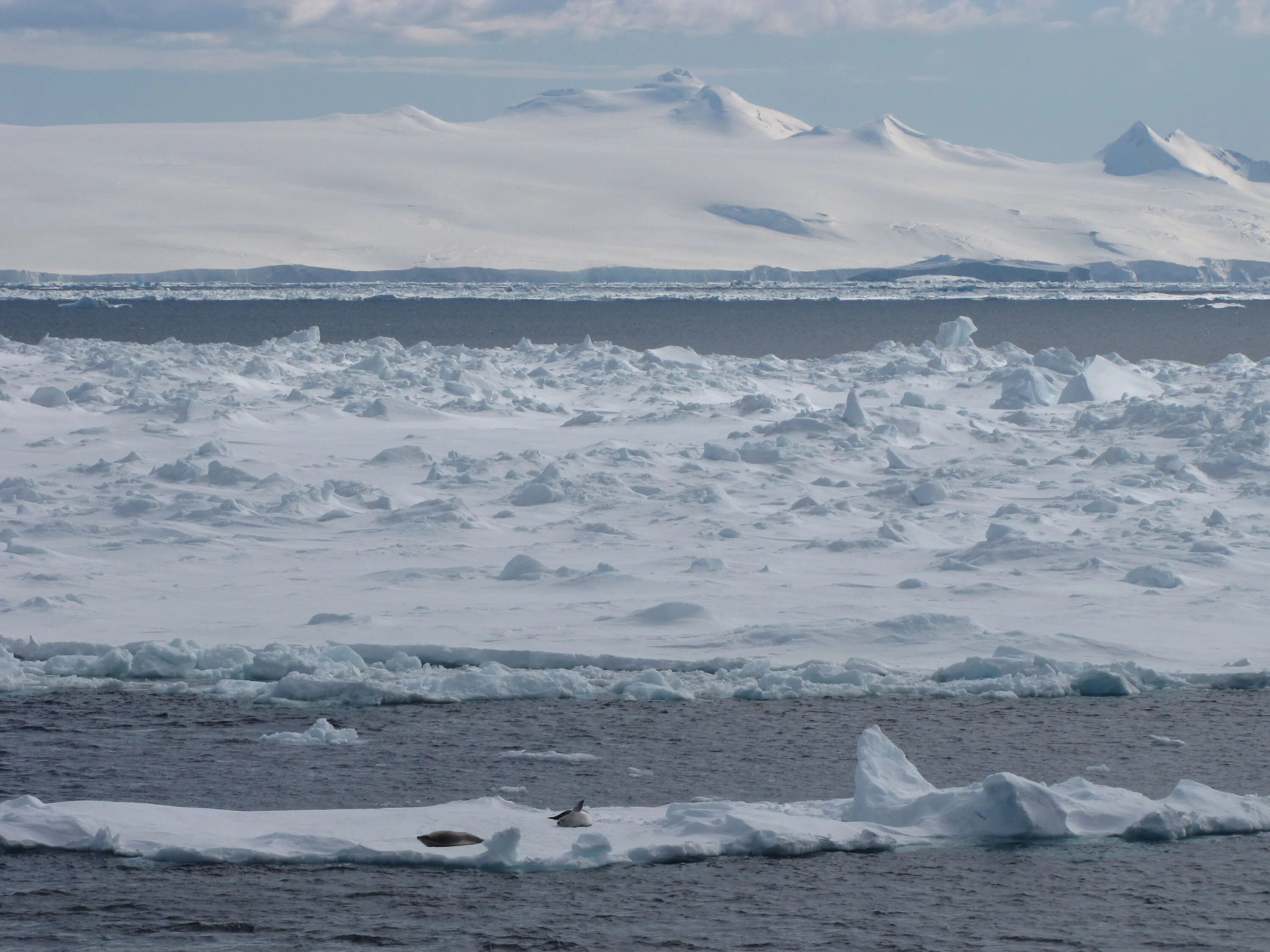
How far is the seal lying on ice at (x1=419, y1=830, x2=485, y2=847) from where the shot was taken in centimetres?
588

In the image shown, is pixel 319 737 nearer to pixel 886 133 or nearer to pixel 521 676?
pixel 521 676

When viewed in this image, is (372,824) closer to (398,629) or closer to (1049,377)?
(398,629)

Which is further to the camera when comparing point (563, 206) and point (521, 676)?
point (563, 206)

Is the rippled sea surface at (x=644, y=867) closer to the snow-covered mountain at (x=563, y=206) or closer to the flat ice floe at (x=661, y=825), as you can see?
the flat ice floe at (x=661, y=825)

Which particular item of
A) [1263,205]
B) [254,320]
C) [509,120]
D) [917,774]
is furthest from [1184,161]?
[917,774]

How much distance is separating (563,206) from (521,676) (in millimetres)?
92837

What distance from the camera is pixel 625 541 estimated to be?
1180 cm

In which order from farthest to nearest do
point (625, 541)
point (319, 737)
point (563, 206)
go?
point (563, 206) → point (625, 541) → point (319, 737)

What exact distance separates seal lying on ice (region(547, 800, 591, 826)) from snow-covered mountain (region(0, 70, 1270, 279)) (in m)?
76.5

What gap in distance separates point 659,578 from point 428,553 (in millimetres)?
1841

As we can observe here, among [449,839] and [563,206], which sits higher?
[563,206]

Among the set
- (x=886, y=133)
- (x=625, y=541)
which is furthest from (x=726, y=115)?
(x=625, y=541)

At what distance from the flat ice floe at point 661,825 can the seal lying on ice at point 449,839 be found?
0.03m

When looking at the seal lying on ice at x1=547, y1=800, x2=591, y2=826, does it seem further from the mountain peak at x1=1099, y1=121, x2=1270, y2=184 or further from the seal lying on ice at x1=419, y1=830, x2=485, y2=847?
the mountain peak at x1=1099, y1=121, x2=1270, y2=184
